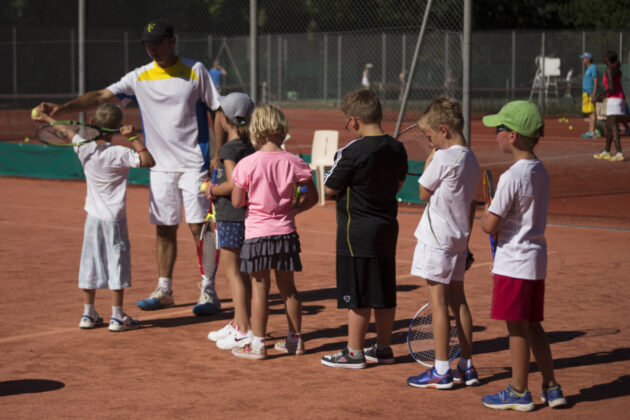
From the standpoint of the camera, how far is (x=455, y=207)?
188 inches

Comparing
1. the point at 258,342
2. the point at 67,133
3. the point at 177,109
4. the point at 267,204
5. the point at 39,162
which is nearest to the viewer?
the point at 267,204

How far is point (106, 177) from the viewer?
6113 mm

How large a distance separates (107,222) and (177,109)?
3.67 ft

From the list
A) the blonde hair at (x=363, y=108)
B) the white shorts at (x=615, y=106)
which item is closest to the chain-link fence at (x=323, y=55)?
the white shorts at (x=615, y=106)

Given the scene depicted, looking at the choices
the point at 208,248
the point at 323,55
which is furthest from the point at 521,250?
the point at 323,55

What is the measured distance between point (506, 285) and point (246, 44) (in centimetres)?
2513

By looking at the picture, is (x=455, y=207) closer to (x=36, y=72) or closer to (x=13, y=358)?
(x=13, y=358)

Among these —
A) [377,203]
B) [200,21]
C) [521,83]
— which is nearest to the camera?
[377,203]

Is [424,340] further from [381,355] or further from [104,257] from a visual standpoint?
[104,257]

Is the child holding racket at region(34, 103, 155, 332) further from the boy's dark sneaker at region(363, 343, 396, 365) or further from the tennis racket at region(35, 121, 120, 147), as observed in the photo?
the boy's dark sneaker at region(363, 343, 396, 365)

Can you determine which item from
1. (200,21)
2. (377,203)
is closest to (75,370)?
(377,203)

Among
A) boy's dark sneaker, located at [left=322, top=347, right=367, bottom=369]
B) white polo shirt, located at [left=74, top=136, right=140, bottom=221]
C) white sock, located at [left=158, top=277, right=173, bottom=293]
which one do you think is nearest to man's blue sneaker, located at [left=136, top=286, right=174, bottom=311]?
white sock, located at [left=158, top=277, right=173, bottom=293]

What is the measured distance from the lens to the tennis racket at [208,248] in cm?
638

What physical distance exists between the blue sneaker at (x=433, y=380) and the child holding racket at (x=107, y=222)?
2.16 metres
